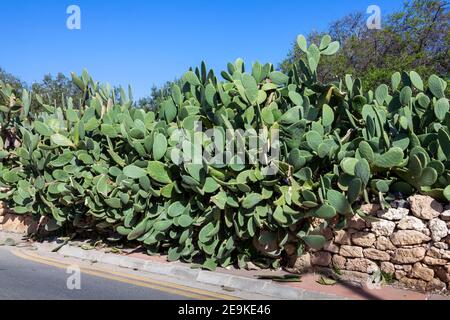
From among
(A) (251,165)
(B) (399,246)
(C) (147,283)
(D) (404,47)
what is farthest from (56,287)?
(D) (404,47)

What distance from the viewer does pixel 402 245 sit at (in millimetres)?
5922

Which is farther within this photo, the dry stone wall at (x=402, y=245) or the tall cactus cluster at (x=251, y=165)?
the tall cactus cluster at (x=251, y=165)

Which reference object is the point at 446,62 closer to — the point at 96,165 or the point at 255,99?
the point at 255,99

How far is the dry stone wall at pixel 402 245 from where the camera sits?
574cm

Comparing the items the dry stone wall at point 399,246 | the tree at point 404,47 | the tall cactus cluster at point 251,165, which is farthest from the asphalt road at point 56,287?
the tree at point 404,47

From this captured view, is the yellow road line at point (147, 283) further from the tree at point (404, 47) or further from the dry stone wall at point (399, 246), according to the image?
the tree at point (404, 47)

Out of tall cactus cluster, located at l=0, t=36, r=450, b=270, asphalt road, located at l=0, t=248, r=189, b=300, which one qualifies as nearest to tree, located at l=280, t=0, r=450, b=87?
tall cactus cluster, located at l=0, t=36, r=450, b=270

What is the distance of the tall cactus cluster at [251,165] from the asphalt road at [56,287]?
3.52 feet

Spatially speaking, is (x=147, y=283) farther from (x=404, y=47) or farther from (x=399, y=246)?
(x=404, y=47)

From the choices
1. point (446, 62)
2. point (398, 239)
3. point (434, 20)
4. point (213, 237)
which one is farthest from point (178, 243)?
point (434, 20)

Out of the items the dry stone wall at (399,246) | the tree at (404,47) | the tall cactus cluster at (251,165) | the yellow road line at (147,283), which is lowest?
the yellow road line at (147,283)

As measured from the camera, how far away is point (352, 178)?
6121 millimetres

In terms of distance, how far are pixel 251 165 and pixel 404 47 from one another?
45.2ft

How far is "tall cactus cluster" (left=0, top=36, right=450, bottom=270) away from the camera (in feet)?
20.3
